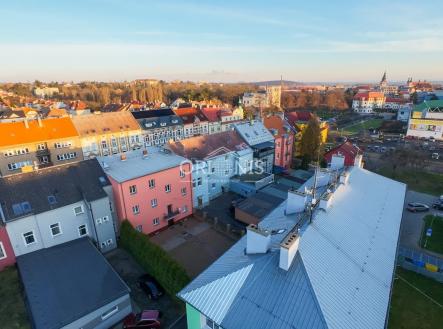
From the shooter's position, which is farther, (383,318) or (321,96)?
(321,96)

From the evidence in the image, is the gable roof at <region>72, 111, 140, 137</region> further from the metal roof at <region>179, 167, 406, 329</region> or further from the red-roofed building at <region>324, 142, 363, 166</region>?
the metal roof at <region>179, 167, 406, 329</region>

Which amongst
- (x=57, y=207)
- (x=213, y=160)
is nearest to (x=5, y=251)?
(x=57, y=207)

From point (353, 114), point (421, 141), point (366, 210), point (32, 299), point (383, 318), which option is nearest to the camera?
point (383, 318)

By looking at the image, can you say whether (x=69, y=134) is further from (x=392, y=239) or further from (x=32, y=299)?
(x=392, y=239)

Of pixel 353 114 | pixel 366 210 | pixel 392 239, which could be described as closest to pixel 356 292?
pixel 392 239

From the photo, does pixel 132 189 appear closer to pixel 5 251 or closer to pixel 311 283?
pixel 5 251

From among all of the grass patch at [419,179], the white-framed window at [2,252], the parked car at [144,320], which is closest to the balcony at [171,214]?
the parked car at [144,320]

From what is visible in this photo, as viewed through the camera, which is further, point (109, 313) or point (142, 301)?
point (142, 301)
